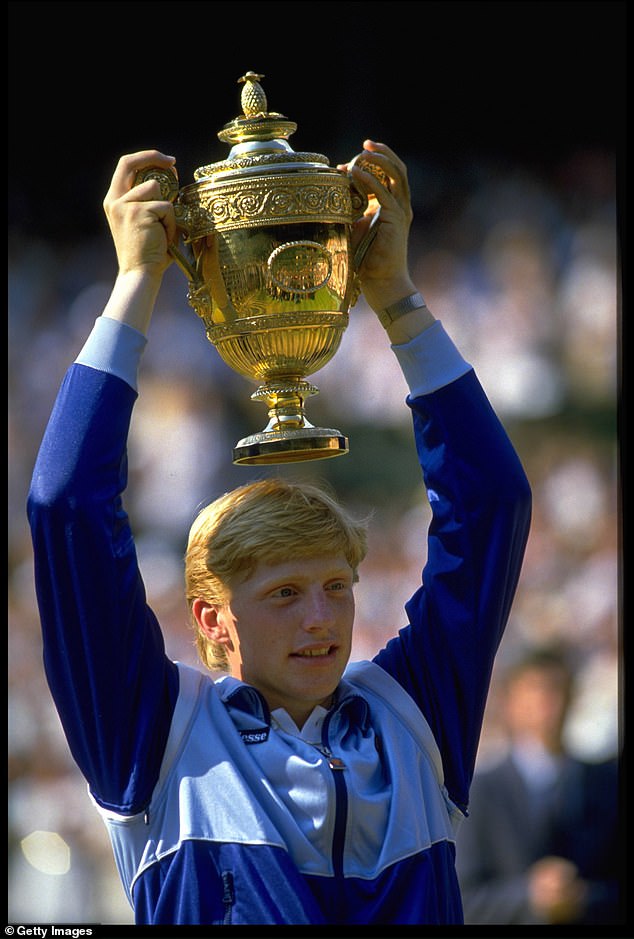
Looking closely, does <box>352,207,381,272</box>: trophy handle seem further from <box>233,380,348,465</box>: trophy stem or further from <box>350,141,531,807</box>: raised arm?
<box>233,380,348,465</box>: trophy stem

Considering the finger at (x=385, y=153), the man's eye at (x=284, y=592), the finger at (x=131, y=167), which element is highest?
the finger at (x=385, y=153)

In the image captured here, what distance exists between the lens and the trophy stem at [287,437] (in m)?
2.29

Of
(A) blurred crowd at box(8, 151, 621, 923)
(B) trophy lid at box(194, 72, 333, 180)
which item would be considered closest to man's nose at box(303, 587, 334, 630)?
(B) trophy lid at box(194, 72, 333, 180)

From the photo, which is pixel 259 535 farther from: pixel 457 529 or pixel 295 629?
pixel 457 529

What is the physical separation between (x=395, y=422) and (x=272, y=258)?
3.97m

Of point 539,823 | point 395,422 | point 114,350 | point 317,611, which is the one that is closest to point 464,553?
point 317,611

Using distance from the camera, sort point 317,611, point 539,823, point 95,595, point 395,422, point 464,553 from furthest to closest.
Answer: point 395,422 < point 539,823 < point 464,553 < point 317,611 < point 95,595

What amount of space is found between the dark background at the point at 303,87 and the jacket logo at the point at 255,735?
4.58 m

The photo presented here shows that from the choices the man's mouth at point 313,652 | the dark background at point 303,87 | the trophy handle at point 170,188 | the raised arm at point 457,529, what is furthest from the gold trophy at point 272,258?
the dark background at point 303,87

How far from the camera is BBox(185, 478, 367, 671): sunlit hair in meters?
2.26

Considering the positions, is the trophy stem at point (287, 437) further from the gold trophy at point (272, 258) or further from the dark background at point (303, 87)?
the dark background at point (303, 87)

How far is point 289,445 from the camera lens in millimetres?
2291

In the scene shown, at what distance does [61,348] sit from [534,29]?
2.73 meters

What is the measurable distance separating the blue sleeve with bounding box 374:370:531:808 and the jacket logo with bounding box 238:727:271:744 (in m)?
0.29
